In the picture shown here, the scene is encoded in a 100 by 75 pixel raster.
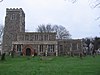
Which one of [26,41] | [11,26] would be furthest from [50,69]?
[11,26]

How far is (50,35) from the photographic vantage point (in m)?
72.5

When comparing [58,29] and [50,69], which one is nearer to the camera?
[50,69]

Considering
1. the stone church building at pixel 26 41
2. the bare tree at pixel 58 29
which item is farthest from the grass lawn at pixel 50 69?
the bare tree at pixel 58 29

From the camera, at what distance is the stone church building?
6888cm

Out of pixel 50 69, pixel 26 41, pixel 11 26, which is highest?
pixel 11 26

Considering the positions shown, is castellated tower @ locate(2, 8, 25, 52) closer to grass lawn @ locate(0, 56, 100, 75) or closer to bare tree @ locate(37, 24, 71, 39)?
bare tree @ locate(37, 24, 71, 39)

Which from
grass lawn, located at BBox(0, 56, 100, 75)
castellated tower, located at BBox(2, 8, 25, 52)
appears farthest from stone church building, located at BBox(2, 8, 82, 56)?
grass lawn, located at BBox(0, 56, 100, 75)

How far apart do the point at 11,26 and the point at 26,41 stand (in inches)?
294

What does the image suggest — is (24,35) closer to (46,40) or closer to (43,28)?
(46,40)

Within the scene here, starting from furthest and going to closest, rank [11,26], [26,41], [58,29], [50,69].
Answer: [58,29], [11,26], [26,41], [50,69]

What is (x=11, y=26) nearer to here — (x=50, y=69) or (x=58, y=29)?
(x=58, y=29)

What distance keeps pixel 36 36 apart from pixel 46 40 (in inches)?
141

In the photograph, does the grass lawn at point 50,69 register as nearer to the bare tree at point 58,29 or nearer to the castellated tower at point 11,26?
the castellated tower at point 11,26

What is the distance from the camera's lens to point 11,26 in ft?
243
